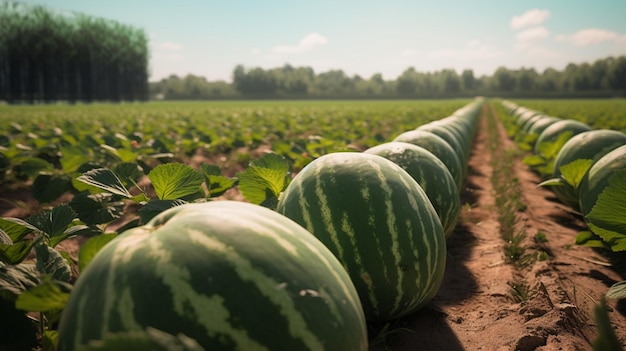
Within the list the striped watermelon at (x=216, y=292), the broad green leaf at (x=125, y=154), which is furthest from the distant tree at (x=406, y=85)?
the striped watermelon at (x=216, y=292)

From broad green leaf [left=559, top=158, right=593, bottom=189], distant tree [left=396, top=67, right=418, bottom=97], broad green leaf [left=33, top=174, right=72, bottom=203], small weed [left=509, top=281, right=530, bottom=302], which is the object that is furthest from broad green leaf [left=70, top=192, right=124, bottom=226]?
distant tree [left=396, top=67, right=418, bottom=97]

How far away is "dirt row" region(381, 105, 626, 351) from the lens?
2203mm

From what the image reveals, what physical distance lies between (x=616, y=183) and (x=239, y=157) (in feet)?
20.8

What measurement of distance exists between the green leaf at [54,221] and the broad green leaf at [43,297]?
758mm

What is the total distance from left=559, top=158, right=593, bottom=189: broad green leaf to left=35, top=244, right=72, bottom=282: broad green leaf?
3.74 m

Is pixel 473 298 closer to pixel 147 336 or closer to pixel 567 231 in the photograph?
pixel 567 231

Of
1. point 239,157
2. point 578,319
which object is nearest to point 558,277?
point 578,319

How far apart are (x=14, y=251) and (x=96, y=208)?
100 cm

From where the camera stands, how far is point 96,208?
2.53 m

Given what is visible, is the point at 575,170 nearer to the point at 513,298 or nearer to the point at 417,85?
the point at 513,298

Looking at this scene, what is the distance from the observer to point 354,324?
128 centimetres

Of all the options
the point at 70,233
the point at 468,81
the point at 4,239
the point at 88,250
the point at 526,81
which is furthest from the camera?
the point at 468,81

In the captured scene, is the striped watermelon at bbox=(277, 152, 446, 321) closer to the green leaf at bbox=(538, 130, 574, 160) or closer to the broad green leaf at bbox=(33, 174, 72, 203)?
the broad green leaf at bbox=(33, 174, 72, 203)

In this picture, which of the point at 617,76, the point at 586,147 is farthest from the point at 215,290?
the point at 617,76
